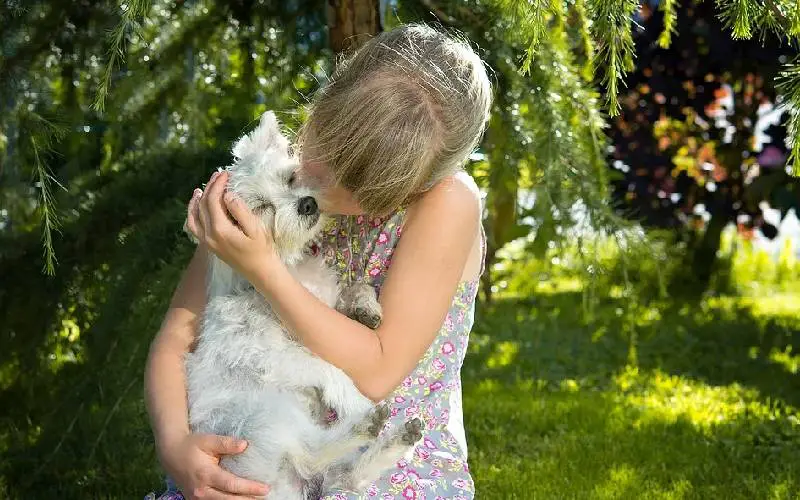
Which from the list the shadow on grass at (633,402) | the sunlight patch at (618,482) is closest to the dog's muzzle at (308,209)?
the shadow on grass at (633,402)

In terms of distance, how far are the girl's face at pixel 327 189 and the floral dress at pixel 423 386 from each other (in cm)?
12

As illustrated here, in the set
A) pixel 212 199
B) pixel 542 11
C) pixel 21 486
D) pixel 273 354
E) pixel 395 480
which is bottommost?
pixel 21 486

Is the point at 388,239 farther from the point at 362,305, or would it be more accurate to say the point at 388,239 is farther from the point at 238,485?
the point at 238,485

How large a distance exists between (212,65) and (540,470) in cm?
193

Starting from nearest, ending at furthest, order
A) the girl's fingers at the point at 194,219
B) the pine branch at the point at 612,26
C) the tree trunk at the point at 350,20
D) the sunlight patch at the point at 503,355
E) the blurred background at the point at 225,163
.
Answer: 1. the pine branch at the point at 612,26
2. the girl's fingers at the point at 194,219
3. the blurred background at the point at 225,163
4. the tree trunk at the point at 350,20
5. the sunlight patch at the point at 503,355

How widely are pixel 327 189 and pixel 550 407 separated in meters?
2.47

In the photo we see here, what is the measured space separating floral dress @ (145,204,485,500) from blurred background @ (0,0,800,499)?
1.53ft

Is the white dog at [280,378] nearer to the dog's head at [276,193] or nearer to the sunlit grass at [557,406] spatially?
the dog's head at [276,193]

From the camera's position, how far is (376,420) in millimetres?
2062

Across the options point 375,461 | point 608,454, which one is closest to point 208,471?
point 375,461

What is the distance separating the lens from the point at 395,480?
222 centimetres

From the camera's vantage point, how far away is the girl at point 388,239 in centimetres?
214

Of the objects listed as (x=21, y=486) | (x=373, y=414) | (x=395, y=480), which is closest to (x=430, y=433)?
(x=395, y=480)

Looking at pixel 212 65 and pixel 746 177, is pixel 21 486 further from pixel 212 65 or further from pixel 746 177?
pixel 746 177
